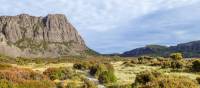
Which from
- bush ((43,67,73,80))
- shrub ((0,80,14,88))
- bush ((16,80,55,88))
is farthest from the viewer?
bush ((43,67,73,80))

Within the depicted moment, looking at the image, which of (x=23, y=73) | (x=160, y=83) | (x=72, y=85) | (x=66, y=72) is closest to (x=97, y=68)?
(x=66, y=72)

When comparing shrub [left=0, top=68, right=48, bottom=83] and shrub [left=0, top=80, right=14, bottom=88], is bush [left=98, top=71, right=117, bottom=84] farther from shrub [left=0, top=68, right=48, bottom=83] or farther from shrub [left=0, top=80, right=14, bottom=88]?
shrub [left=0, top=80, right=14, bottom=88]

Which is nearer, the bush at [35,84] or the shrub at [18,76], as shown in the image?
the bush at [35,84]

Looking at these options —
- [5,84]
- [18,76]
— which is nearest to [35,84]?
[5,84]

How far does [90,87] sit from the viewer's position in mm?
28250

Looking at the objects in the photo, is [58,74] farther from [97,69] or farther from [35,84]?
[35,84]

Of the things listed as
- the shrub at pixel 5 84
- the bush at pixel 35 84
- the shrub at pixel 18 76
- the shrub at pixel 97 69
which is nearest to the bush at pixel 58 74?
the shrub at pixel 18 76

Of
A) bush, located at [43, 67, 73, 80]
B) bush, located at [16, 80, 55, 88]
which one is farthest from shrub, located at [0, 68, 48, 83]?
bush, located at [43, 67, 73, 80]

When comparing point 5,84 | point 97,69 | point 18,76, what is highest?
point 97,69

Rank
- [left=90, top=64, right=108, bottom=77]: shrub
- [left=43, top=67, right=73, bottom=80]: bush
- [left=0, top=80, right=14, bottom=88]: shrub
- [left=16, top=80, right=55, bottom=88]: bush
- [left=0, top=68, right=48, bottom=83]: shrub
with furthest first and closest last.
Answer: [left=90, top=64, right=108, bottom=77]: shrub < [left=43, top=67, right=73, bottom=80]: bush < [left=0, top=68, right=48, bottom=83]: shrub < [left=16, top=80, right=55, bottom=88]: bush < [left=0, top=80, right=14, bottom=88]: shrub

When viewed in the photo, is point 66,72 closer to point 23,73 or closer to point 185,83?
point 23,73

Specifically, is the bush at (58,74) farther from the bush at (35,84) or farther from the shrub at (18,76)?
the bush at (35,84)

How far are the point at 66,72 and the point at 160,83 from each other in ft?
66.4

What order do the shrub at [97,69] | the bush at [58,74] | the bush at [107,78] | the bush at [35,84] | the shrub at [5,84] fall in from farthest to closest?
the shrub at [97,69] → the bush at [58,74] → the bush at [107,78] → the bush at [35,84] → the shrub at [5,84]
